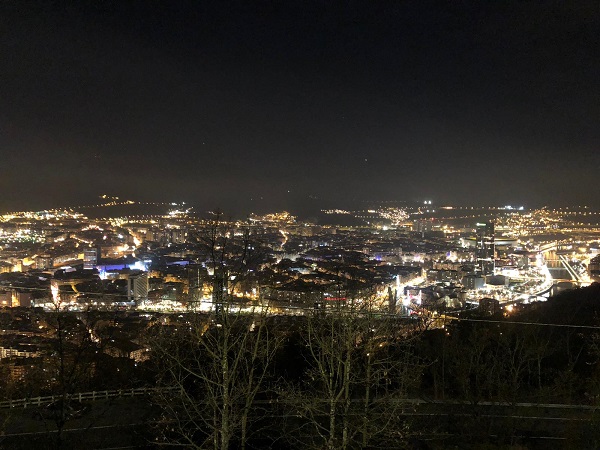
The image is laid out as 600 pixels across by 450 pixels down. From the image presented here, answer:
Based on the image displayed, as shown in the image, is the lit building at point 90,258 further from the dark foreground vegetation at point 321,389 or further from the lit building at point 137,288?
the dark foreground vegetation at point 321,389

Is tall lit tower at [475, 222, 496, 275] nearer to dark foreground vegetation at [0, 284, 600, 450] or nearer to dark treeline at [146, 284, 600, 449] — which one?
dark treeline at [146, 284, 600, 449]

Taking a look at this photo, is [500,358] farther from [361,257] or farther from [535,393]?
[361,257]

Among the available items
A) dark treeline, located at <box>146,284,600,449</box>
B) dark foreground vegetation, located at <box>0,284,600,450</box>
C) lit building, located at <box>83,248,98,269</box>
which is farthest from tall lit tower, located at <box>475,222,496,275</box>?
lit building, located at <box>83,248,98,269</box>

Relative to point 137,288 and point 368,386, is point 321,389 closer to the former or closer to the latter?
point 368,386

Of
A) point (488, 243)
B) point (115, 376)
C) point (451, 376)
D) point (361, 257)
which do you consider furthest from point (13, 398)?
point (488, 243)

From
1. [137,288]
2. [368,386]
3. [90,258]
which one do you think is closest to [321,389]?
[368,386]

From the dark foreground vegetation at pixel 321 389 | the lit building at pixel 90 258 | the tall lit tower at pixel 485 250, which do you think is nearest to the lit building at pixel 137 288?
the dark foreground vegetation at pixel 321 389
